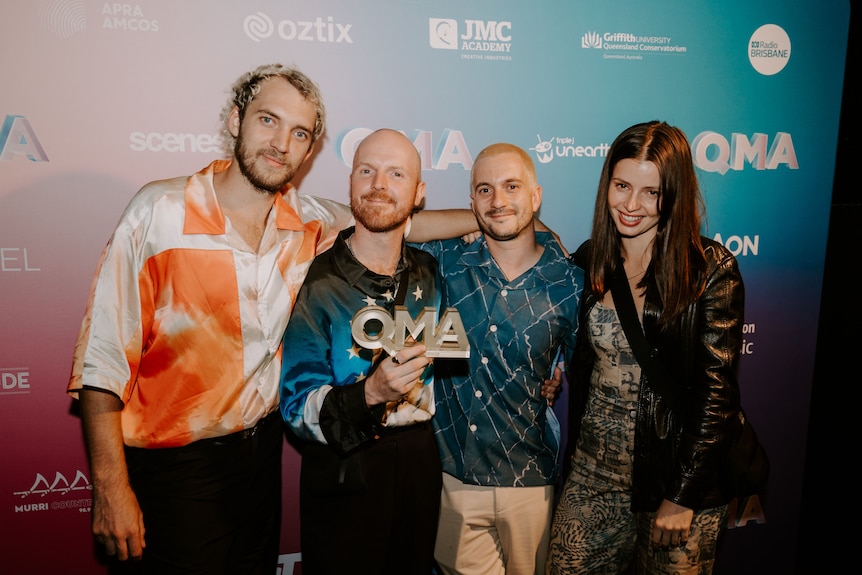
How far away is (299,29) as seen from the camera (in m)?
2.55

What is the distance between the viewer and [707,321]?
2.01 m

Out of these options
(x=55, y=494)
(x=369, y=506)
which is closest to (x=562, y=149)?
(x=369, y=506)

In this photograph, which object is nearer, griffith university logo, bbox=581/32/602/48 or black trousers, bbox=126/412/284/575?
black trousers, bbox=126/412/284/575

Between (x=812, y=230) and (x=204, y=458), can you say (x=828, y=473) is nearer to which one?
(x=812, y=230)

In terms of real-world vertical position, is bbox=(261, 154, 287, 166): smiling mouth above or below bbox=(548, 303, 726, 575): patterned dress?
above

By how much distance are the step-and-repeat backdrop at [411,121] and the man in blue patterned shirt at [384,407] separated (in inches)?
28.2

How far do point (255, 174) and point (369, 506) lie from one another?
4.49ft

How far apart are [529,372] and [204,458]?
1367 millimetres

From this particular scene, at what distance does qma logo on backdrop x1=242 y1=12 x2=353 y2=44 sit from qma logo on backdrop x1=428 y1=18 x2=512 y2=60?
444 millimetres

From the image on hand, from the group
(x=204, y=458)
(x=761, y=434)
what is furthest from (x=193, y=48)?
(x=761, y=434)

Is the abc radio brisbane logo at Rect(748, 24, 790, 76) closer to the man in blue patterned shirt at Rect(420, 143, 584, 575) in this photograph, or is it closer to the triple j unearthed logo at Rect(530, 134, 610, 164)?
the triple j unearthed logo at Rect(530, 134, 610, 164)

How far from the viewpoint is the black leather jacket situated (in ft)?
6.50

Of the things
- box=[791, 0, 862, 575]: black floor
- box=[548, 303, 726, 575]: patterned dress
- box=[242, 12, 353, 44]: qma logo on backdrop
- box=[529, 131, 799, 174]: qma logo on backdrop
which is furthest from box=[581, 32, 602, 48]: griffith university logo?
box=[791, 0, 862, 575]: black floor

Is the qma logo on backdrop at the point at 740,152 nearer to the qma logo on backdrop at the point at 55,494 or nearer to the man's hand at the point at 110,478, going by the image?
the man's hand at the point at 110,478
